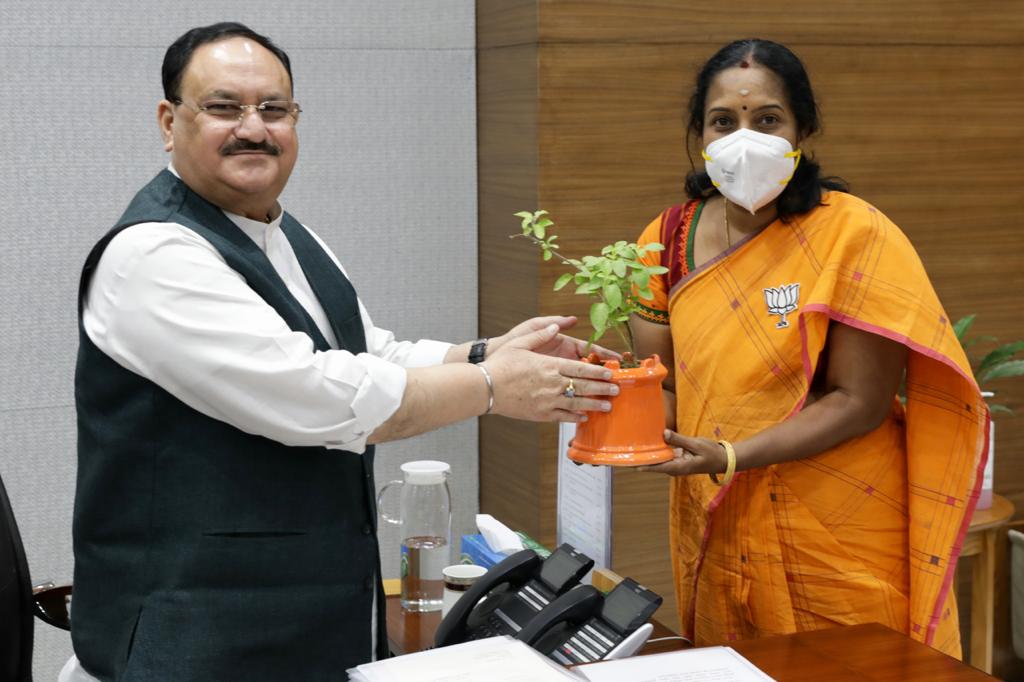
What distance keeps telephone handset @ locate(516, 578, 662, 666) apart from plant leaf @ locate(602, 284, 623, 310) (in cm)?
40

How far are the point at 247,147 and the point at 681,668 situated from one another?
950 millimetres

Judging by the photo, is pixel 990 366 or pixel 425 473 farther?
pixel 990 366

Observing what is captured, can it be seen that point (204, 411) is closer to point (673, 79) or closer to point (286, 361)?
point (286, 361)

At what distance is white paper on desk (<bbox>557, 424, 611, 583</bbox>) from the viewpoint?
202 cm

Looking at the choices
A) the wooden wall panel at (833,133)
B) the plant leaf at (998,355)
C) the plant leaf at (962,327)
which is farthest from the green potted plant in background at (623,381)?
the plant leaf at (998,355)

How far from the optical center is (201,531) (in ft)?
5.40

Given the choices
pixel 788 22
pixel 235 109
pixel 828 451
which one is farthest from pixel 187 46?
pixel 788 22

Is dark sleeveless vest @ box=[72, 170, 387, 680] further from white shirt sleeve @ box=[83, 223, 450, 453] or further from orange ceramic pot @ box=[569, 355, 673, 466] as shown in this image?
orange ceramic pot @ box=[569, 355, 673, 466]

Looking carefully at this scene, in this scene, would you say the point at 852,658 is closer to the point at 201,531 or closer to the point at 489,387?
the point at 489,387

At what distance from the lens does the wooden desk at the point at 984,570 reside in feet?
10.7

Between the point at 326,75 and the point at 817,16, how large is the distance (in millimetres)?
1372

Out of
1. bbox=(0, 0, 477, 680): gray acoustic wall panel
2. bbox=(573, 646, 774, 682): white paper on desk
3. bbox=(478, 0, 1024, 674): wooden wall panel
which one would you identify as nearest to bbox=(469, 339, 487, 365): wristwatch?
bbox=(573, 646, 774, 682): white paper on desk

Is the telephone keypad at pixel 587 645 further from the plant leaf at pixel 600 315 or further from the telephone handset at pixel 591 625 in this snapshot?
the plant leaf at pixel 600 315

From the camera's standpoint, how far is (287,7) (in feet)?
10.6
